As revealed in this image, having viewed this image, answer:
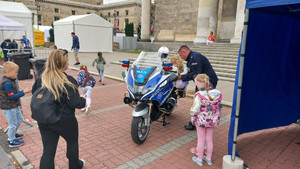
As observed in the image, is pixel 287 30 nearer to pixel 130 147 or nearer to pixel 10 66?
pixel 130 147

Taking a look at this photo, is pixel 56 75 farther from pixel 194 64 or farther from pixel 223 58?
pixel 223 58

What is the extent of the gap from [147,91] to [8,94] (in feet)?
7.56

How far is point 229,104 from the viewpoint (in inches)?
255

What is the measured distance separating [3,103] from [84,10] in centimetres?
8034

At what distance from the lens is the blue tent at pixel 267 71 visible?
10.3ft

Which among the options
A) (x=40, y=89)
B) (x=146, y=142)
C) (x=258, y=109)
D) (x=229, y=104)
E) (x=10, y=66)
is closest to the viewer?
(x=40, y=89)

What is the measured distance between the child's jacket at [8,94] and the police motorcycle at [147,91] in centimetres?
187

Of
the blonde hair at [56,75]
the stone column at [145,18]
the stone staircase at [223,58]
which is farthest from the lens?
the stone column at [145,18]

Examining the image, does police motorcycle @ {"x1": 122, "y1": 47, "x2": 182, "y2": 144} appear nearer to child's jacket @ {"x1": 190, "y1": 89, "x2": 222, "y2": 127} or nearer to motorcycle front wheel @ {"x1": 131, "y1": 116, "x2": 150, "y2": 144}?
motorcycle front wheel @ {"x1": 131, "y1": 116, "x2": 150, "y2": 144}

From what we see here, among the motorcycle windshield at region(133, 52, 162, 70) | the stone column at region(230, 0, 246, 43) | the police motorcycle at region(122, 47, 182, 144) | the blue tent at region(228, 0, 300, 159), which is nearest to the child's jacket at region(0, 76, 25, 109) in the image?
the police motorcycle at region(122, 47, 182, 144)

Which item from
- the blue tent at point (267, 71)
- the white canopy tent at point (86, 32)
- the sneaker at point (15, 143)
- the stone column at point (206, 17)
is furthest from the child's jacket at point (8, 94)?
the white canopy tent at point (86, 32)

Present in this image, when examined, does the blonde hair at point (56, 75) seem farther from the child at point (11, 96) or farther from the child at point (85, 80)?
the child at point (85, 80)

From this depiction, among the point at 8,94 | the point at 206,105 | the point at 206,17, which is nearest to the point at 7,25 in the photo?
the point at 8,94

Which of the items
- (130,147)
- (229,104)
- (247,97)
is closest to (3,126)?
(130,147)
